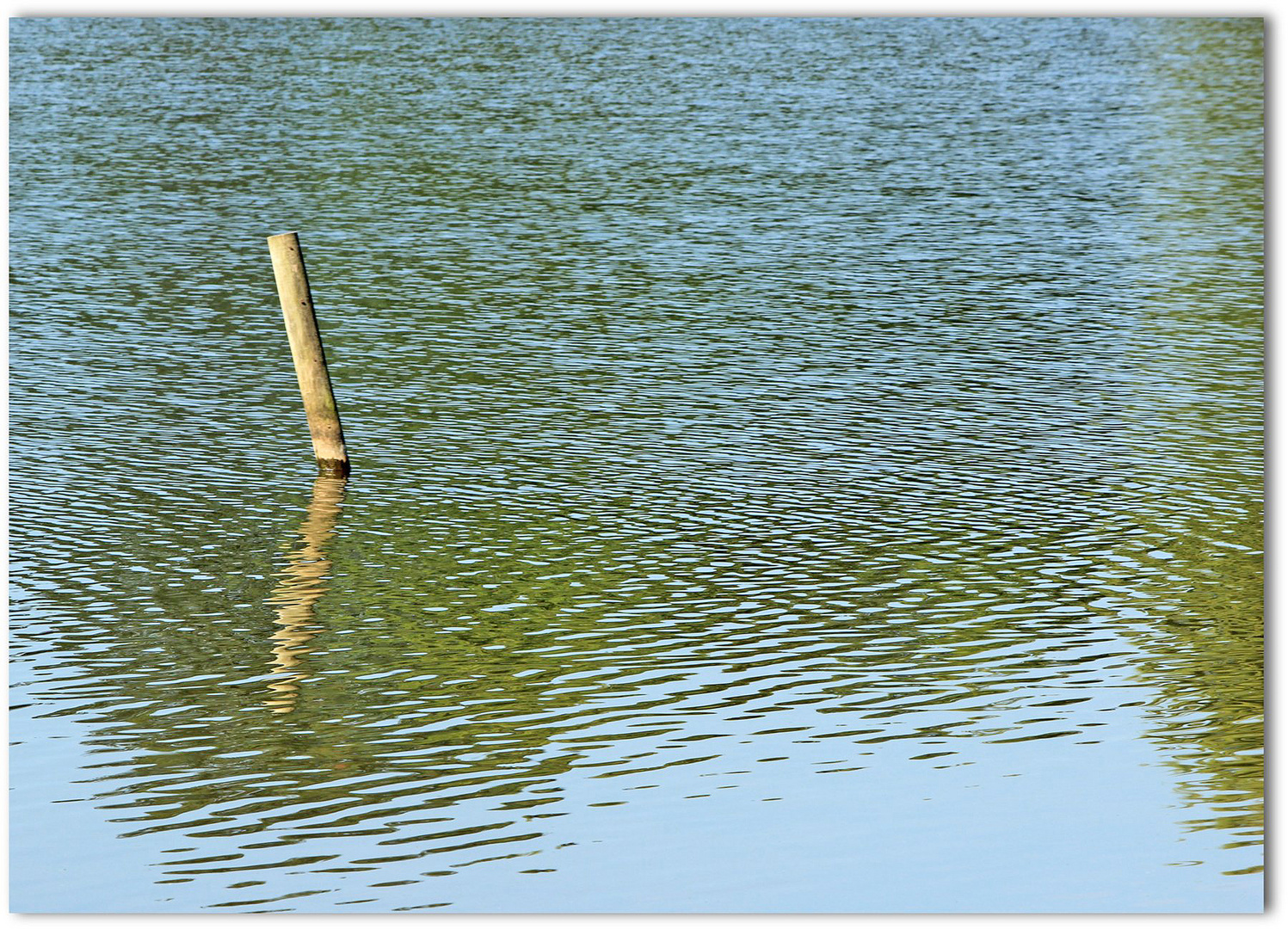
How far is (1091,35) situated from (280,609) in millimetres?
47446

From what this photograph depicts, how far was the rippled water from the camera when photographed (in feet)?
33.3

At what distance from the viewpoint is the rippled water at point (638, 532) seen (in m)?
10.2

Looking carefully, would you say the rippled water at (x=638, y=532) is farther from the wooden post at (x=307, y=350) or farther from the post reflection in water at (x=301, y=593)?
the wooden post at (x=307, y=350)

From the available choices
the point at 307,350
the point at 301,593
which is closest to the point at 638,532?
the point at 301,593

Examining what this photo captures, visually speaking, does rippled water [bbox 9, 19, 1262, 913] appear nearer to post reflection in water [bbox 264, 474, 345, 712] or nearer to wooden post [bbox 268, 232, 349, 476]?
post reflection in water [bbox 264, 474, 345, 712]

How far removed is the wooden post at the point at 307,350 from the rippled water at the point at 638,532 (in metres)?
0.38

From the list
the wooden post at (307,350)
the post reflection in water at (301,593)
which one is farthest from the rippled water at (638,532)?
the wooden post at (307,350)

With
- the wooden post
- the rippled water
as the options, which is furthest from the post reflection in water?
the wooden post

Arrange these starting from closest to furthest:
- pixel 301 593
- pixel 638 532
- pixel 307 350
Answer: pixel 301 593
pixel 638 532
pixel 307 350

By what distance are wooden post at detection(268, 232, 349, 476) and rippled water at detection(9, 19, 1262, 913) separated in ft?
1.24

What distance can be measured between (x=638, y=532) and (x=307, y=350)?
12.8 ft

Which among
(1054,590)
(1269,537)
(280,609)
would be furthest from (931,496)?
(280,609)

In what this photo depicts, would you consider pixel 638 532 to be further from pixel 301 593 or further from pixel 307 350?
pixel 307 350

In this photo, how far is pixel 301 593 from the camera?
14570 millimetres
